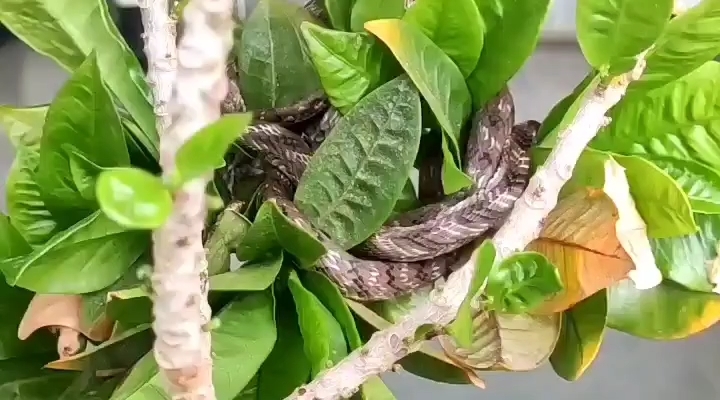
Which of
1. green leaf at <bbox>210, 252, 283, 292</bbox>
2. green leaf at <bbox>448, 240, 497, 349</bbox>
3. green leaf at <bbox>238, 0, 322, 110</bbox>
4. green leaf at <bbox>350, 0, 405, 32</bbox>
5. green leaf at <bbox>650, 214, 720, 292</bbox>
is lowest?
green leaf at <bbox>650, 214, 720, 292</bbox>

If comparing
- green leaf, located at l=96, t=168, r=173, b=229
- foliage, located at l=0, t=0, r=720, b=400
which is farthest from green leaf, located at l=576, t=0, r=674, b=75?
green leaf, located at l=96, t=168, r=173, b=229

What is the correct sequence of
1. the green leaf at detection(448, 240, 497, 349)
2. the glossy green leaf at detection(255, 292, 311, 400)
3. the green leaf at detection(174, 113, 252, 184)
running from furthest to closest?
the glossy green leaf at detection(255, 292, 311, 400) → the green leaf at detection(448, 240, 497, 349) → the green leaf at detection(174, 113, 252, 184)

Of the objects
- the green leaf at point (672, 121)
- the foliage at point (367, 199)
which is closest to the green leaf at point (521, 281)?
the foliage at point (367, 199)

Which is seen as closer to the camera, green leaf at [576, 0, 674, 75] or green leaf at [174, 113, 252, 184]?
green leaf at [174, 113, 252, 184]

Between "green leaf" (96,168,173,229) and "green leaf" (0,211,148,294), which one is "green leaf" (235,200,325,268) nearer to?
"green leaf" (0,211,148,294)

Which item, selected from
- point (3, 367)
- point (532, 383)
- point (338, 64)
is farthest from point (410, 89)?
point (532, 383)

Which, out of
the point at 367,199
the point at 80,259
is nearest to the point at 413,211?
the point at 367,199

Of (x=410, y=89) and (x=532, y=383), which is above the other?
(x=410, y=89)

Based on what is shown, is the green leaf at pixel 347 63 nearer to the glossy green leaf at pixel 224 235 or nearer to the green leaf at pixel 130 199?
the glossy green leaf at pixel 224 235

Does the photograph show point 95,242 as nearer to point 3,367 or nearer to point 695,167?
point 3,367
